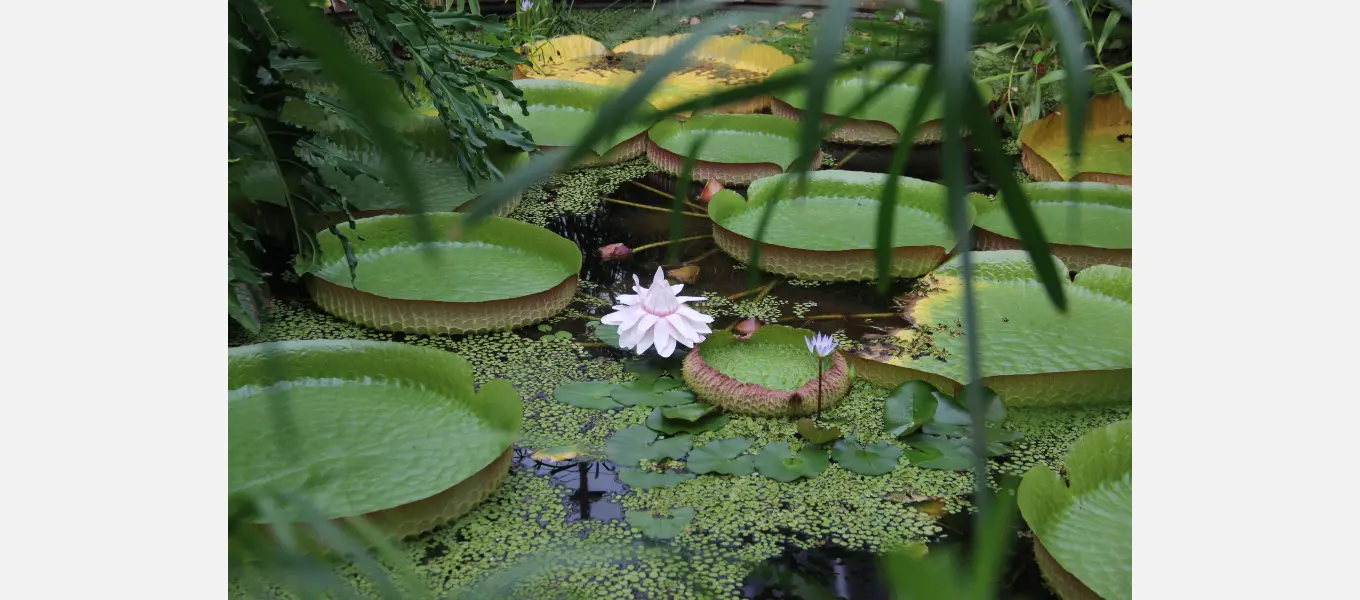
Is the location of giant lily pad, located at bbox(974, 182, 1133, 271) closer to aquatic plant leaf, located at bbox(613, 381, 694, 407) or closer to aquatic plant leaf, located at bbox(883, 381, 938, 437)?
aquatic plant leaf, located at bbox(883, 381, 938, 437)

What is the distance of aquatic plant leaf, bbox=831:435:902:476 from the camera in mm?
1325

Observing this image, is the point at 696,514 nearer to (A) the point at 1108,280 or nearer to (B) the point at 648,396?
(B) the point at 648,396

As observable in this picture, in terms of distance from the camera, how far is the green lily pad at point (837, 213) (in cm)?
194

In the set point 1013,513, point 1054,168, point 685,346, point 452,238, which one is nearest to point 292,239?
point 452,238

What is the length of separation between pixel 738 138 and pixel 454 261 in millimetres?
897

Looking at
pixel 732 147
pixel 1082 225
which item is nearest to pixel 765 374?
pixel 1082 225

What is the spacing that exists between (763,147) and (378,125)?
215 centimetres

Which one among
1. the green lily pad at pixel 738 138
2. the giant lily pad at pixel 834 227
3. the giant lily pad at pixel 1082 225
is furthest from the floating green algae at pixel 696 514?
the green lily pad at pixel 738 138

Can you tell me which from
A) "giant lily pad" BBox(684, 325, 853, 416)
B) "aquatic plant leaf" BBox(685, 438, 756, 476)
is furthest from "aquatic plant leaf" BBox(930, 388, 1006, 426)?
"aquatic plant leaf" BBox(685, 438, 756, 476)

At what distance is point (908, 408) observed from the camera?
1414 millimetres

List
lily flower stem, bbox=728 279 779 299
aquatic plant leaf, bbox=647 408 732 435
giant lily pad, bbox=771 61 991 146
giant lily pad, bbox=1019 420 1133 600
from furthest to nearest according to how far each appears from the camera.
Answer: giant lily pad, bbox=771 61 991 146, lily flower stem, bbox=728 279 779 299, aquatic plant leaf, bbox=647 408 732 435, giant lily pad, bbox=1019 420 1133 600

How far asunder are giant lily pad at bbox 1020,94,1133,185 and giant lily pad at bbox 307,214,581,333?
1.08 meters

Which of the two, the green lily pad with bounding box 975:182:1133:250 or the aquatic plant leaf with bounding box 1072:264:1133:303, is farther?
the green lily pad with bounding box 975:182:1133:250

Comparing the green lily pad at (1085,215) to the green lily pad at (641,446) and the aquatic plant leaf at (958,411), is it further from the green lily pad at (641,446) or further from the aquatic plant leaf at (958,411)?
the green lily pad at (641,446)
